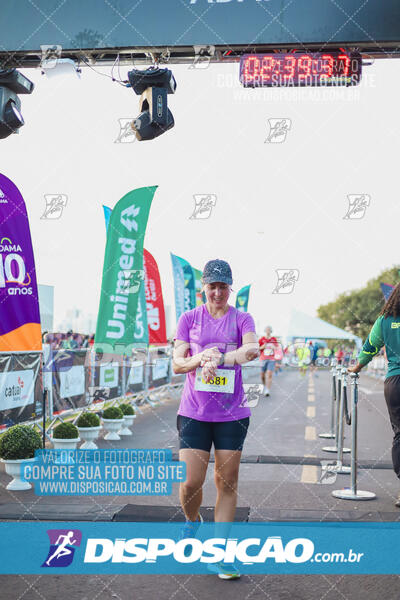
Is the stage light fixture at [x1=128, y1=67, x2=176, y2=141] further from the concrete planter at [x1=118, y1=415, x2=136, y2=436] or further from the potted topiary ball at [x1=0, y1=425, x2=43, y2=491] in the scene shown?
the concrete planter at [x1=118, y1=415, x2=136, y2=436]

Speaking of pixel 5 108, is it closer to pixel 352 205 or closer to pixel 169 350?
pixel 352 205

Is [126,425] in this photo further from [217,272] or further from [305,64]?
[217,272]

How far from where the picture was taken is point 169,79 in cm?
837

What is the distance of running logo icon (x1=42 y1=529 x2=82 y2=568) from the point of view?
4391mm

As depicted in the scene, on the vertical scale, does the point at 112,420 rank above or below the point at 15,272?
below

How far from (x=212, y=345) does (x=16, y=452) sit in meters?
3.43

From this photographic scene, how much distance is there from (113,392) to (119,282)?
2678 mm

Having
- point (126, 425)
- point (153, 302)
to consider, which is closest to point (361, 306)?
point (153, 302)

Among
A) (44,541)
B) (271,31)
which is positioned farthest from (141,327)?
(44,541)

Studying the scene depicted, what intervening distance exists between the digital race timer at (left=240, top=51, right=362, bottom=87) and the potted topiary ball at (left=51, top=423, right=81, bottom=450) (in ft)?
15.6

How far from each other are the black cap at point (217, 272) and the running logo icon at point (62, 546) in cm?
206

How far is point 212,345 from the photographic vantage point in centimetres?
443

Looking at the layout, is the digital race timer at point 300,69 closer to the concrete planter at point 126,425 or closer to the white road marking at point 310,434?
the white road marking at point 310,434

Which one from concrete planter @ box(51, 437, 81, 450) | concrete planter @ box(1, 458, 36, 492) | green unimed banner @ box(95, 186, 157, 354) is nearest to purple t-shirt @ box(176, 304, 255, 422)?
concrete planter @ box(1, 458, 36, 492)
